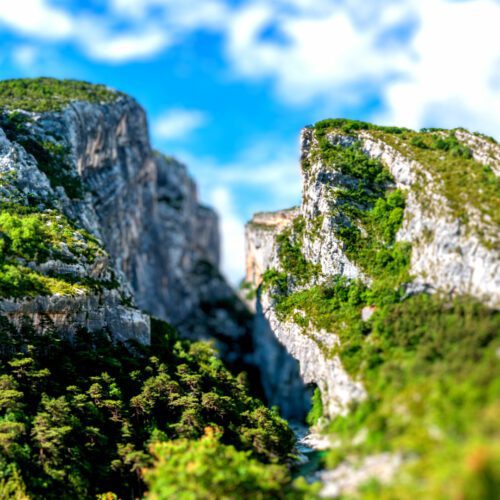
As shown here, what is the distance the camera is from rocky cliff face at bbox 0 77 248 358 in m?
67.9

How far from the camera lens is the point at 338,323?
198 ft

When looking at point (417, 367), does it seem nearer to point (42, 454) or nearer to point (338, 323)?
point (338, 323)

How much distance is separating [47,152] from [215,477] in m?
61.1

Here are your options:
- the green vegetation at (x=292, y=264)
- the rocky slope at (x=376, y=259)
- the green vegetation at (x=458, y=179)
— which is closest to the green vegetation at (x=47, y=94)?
the rocky slope at (x=376, y=259)

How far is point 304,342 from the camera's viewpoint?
64.7m

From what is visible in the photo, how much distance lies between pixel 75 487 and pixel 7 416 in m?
8.68

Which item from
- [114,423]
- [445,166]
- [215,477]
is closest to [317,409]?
[114,423]

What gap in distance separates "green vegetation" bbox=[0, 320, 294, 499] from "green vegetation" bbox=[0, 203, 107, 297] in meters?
4.70

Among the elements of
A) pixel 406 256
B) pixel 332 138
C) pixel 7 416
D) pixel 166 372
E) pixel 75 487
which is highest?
pixel 332 138

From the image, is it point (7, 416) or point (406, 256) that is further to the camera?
point (406, 256)

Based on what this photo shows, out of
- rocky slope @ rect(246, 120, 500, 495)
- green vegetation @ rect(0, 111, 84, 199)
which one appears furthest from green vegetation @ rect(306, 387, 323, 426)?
green vegetation @ rect(0, 111, 84, 199)

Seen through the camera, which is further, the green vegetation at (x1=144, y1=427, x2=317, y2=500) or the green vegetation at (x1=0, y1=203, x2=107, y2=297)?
the green vegetation at (x1=0, y1=203, x2=107, y2=297)

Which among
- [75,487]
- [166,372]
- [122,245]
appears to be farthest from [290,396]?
[75,487]

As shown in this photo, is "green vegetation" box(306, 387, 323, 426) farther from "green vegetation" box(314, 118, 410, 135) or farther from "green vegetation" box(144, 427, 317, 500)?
"green vegetation" box(314, 118, 410, 135)
